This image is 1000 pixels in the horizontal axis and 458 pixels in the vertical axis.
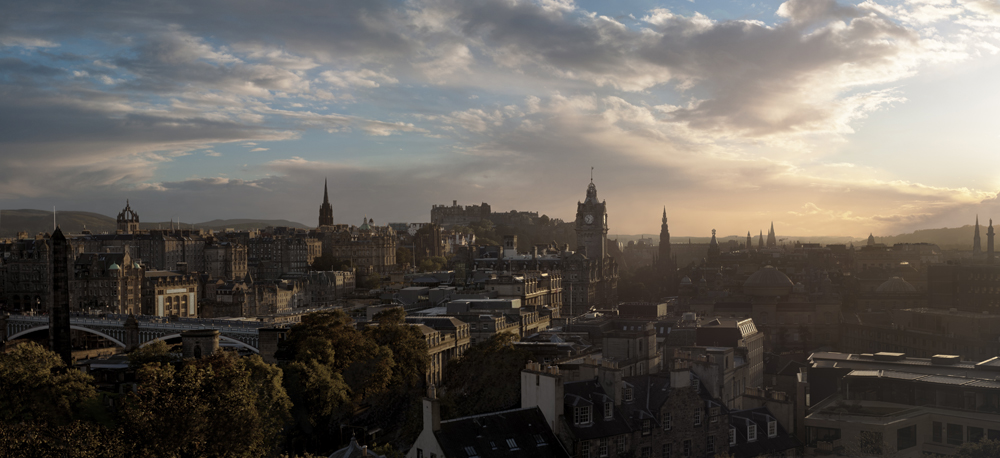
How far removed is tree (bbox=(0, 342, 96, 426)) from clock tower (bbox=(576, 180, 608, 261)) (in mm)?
115908

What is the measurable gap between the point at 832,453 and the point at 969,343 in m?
50.6

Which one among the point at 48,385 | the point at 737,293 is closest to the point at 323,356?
the point at 48,385

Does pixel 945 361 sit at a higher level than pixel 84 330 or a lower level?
higher

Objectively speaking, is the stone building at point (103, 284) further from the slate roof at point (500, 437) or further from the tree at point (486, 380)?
the slate roof at point (500, 437)

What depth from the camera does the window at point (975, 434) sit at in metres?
41.3

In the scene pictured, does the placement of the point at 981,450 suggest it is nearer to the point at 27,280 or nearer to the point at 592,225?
the point at 592,225

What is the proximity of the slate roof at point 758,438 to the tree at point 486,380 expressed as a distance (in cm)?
1414

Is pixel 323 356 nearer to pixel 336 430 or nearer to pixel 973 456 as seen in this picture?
pixel 336 430

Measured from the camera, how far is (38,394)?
153ft

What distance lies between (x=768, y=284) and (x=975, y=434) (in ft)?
259

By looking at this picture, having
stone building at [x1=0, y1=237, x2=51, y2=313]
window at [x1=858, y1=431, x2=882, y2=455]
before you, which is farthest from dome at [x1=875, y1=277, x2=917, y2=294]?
stone building at [x1=0, y1=237, x2=51, y2=313]

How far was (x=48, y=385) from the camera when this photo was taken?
47.2 meters

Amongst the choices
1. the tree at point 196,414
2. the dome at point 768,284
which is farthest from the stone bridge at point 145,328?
the dome at point 768,284

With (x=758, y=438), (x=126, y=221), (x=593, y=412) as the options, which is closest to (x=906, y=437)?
(x=758, y=438)
